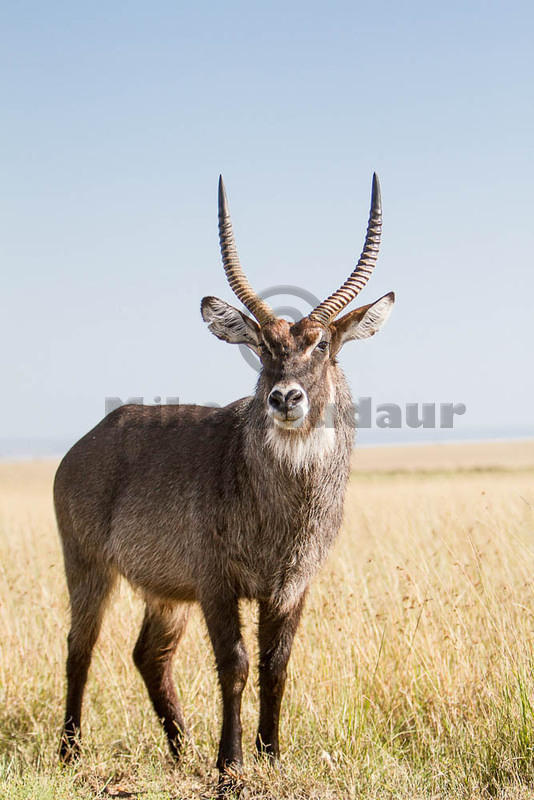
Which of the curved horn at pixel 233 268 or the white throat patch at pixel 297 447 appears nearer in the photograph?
the white throat patch at pixel 297 447

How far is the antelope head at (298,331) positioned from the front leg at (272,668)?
3.70ft

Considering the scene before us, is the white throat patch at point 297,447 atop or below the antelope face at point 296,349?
below

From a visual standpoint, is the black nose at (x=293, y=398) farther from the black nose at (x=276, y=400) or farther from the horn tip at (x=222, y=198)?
the horn tip at (x=222, y=198)

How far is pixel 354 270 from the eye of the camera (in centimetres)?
530

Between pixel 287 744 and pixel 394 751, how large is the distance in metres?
0.67

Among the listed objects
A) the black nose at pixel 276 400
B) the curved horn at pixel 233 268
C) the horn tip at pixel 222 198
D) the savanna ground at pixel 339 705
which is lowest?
the savanna ground at pixel 339 705

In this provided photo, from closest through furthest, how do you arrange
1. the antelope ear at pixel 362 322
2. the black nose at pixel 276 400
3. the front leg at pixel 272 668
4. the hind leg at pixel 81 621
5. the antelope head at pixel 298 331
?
the black nose at pixel 276 400 → the antelope head at pixel 298 331 → the front leg at pixel 272 668 → the antelope ear at pixel 362 322 → the hind leg at pixel 81 621

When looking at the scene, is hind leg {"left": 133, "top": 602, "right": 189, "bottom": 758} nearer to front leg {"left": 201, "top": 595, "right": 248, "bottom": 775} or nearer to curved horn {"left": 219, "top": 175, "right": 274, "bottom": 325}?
front leg {"left": 201, "top": 595, "right": 248, "bottom": 775}

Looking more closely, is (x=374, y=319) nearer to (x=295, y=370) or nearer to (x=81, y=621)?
(x=295, y=370)

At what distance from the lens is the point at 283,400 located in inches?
177

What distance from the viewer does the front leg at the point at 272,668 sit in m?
5.05

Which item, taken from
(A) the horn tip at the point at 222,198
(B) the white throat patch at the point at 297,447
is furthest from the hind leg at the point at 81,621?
(A) the horn tip at the point at 222,198

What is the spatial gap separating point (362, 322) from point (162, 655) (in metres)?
2.71

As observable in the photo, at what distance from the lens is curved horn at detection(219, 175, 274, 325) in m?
5.21
